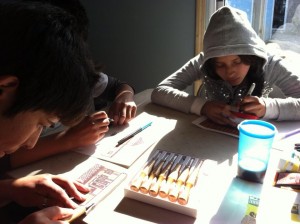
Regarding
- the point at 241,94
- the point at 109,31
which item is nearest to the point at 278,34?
the point at 241,94

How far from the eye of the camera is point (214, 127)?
3.29ft

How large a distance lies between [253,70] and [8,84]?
101cm

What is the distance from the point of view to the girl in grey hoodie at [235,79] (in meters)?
1.04

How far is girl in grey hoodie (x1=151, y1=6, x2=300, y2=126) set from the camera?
104cm

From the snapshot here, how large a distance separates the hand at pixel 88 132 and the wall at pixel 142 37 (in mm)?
1101

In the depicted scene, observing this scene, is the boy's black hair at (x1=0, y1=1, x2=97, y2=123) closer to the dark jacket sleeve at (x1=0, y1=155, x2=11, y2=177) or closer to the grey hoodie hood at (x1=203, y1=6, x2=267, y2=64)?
the dark jacket sleeve at (x1=0, y1=155, x2=11, y2=177)

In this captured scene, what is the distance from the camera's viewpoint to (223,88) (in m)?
1.29

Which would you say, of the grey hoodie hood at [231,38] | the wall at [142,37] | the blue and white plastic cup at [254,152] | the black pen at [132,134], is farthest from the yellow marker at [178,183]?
the wall at [142,37]

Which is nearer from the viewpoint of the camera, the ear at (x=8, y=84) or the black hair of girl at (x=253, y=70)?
the ear at (x=8, y=84)

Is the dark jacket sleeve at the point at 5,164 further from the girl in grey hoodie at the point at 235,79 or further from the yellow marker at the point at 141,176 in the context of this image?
the girl in grey hoodie at the point at 235,79

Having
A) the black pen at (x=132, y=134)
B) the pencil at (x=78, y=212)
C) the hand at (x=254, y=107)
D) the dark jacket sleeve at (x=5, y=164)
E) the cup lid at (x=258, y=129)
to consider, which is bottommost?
the dark jacket sleeve at (x=5, y=164)

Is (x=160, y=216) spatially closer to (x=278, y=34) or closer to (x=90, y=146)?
(x=90, y=146)

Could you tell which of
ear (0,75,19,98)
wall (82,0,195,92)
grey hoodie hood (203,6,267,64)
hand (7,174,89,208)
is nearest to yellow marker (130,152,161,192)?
hand (7,174,89,208)

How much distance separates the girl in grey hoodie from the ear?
0.71m
